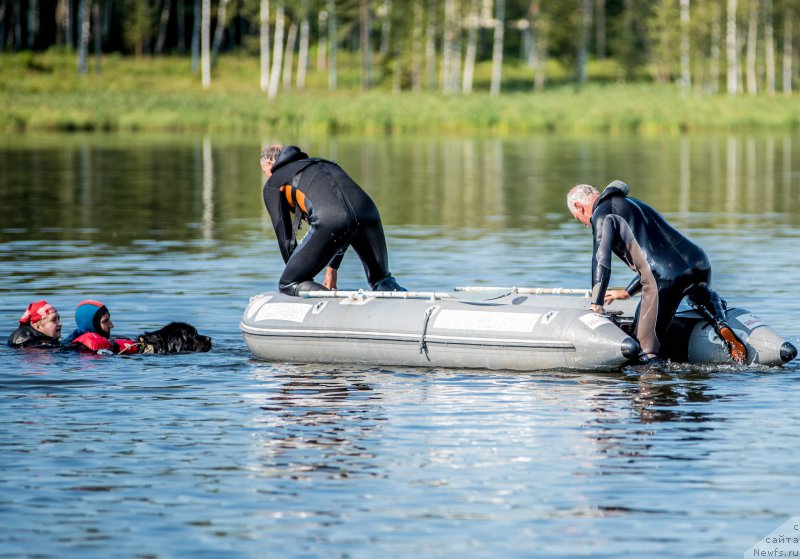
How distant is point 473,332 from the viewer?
11.5m

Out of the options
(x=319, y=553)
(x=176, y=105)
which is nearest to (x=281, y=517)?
(x=319, y=553)

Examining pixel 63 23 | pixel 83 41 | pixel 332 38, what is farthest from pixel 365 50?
pixel 63 23

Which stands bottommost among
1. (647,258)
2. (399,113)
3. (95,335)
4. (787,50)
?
(95,335)

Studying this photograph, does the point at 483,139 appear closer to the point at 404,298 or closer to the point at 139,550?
the point at 404,298

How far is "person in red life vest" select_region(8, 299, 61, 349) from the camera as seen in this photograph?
40.7ft

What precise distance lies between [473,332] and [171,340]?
108 inches

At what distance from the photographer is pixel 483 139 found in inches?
2109

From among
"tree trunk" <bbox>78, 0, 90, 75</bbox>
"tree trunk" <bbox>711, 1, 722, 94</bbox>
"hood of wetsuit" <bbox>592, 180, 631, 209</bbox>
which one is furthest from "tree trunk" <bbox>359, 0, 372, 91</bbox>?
"hood of wetsuit" <bbox>592, 180, 631, 209</bbox>

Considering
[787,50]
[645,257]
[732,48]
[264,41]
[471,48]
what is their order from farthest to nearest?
[787,50]
[471,48]
[732,48]
[264,41]
[645,257]

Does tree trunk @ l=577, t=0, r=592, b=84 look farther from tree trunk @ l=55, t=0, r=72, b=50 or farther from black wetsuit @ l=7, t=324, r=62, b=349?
black wetsuit @ l=7, t=324, r=62, b=349

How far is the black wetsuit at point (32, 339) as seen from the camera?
12406 millimetres

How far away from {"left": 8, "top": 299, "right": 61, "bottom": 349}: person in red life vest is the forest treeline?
55002mm

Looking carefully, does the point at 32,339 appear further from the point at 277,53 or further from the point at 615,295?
the point at 277,53

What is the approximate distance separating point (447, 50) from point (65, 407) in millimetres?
62563
